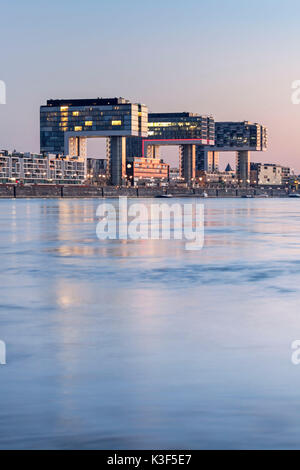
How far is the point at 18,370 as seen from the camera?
28.2 ft

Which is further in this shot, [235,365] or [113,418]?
[235,365]

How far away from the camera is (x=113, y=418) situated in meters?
6.71

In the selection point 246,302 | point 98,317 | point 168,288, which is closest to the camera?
point 98,317

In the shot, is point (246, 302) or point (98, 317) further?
point (246, 302)

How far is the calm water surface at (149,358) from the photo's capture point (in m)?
6.39

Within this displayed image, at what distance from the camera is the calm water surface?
6.39 m

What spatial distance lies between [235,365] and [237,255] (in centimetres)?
1664

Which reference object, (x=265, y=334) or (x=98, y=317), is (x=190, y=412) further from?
(x=98, y=317)

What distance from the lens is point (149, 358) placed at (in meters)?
9.27

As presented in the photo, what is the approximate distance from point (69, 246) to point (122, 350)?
1988 cm

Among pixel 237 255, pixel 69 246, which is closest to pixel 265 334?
pixel 237 255
